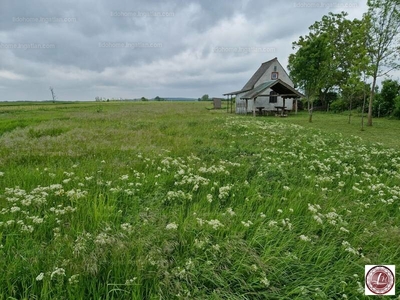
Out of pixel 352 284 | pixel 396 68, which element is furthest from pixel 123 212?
pixel 396 68

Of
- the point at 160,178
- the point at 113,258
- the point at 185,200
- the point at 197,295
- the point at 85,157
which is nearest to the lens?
the point at 197,295

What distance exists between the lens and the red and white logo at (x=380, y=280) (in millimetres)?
2152

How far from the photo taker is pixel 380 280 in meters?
2.26

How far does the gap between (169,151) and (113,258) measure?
456cm

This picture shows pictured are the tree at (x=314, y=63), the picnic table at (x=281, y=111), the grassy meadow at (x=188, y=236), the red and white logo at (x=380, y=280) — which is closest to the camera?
the grassy meadow at (x=188, y=236)

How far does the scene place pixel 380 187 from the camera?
4543mm

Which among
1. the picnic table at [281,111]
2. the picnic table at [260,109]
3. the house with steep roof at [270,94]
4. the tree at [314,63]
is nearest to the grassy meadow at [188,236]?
the tree at [314,63]

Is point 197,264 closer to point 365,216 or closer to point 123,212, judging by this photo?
point 123,212

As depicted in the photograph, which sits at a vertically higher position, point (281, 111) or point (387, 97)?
point (387, 97)

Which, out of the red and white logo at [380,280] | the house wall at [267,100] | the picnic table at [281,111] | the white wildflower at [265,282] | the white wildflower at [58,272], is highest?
the house wall at [267,100]

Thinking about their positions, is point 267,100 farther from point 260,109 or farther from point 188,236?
point 188,236

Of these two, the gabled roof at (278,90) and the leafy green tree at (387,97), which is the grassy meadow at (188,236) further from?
the leafy green tree at (387,97)

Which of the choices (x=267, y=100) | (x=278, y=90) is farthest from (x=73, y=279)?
(x=267, y=100)

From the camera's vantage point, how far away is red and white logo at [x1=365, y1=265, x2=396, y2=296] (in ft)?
7.06
